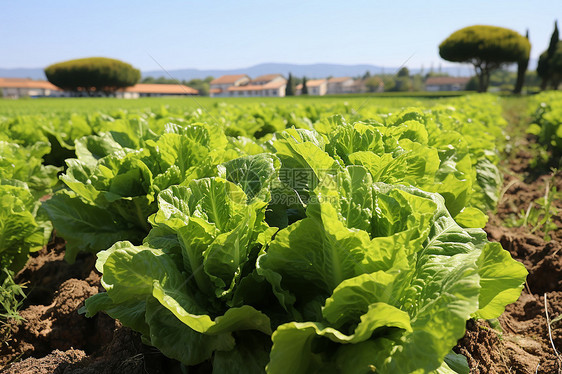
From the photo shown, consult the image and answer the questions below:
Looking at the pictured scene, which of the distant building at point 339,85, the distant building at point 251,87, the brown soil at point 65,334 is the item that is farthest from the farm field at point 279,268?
the distant building at point 339,85

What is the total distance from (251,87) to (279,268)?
97.4 metres

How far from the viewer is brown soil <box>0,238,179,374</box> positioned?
237cm

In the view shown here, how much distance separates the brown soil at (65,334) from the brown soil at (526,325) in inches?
76.1

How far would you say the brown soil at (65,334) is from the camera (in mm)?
2365

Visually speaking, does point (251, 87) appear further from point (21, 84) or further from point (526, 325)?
point (526, 325)

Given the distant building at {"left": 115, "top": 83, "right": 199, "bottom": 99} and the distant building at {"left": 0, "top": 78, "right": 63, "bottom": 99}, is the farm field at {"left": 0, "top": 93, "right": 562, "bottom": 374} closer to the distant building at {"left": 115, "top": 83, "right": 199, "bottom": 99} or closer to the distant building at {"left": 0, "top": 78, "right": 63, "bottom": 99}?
the distant building at {"left": 115, "top": 83, "right": 199, "bottom": 99}

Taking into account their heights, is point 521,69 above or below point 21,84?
above

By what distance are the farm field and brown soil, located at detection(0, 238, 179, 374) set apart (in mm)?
14

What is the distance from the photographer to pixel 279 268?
192 centimetres

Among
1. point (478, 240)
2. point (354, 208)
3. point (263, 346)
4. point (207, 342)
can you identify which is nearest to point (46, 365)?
point (207, 342)

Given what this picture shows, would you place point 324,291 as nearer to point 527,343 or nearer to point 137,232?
point 527,343

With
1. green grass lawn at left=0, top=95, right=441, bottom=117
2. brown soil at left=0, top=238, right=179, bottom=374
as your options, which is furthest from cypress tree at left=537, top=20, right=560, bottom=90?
brown soil at left=0, top=238, right=179, bottom=374

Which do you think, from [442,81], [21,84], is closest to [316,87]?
[442,81]

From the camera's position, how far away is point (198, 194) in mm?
2148
